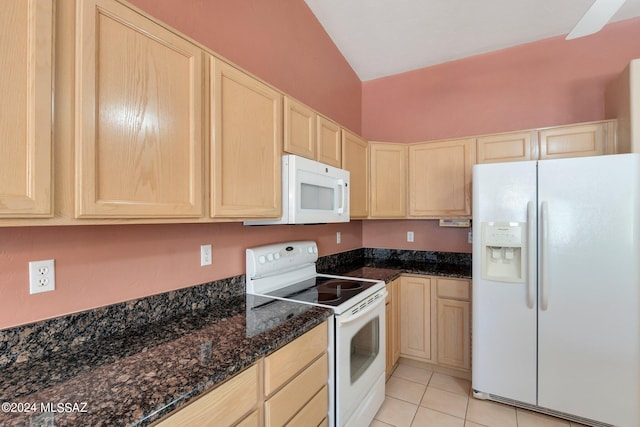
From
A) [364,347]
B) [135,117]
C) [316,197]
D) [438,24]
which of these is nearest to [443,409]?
[364,347]

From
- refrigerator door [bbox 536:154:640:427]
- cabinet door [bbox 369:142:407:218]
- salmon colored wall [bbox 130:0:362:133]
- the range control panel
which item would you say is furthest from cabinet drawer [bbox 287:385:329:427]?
salmon colored wall [bbox 130:0:362:133]

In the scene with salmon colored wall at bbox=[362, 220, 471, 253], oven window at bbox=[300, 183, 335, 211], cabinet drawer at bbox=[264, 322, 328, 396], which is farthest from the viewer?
salmon colored wall at bbox=[362, 220, 471, 253]

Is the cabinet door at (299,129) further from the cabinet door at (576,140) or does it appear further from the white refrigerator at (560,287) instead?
the cabinet door at (576,140)

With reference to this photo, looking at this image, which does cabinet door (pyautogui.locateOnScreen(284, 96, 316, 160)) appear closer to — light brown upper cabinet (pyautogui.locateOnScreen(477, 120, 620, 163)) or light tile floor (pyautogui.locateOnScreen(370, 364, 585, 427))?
light brown upper cabinet (pyautogui.locateOnScreen(477, 120, 620, 163))

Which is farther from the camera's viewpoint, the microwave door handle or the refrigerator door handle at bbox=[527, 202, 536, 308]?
the microwave door handle

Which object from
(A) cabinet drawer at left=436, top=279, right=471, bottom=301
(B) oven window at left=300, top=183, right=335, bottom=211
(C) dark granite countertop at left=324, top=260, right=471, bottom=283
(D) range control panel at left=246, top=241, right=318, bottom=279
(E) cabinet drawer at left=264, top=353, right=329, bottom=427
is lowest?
(E) cabinet drawer at left=264, top=353, right=329, bottom=427

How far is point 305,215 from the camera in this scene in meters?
1.73

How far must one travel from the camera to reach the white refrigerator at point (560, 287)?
5.81 feet

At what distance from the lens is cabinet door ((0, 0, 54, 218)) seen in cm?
71

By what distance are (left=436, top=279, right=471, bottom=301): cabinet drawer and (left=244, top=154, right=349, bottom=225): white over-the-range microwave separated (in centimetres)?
107

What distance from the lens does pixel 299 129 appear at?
1.80 meters

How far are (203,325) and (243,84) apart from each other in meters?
1.13

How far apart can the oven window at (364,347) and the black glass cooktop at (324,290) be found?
242mm

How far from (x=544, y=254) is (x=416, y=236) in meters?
1.31
